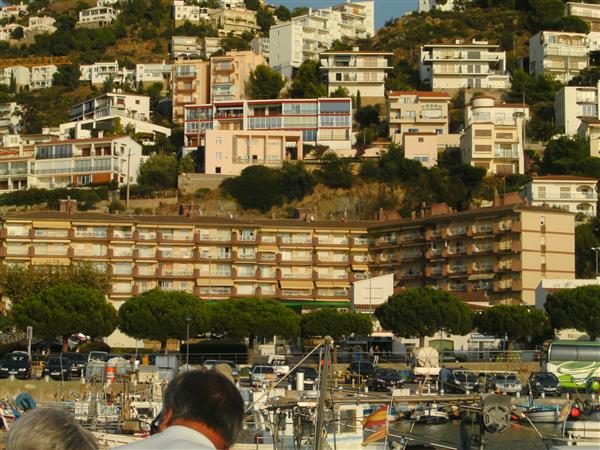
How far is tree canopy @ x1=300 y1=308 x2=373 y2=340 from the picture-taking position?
8544 centimetres

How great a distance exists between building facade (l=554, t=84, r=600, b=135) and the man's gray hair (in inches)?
5317

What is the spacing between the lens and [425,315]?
8419 centimetres

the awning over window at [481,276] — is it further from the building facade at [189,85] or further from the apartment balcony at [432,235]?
the building facade at [189,85]

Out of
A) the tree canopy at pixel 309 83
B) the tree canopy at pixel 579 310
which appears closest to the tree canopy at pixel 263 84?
the tree canopy at pixel 309 83

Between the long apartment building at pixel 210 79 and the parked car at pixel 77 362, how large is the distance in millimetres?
89924

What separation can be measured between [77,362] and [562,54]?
343ft

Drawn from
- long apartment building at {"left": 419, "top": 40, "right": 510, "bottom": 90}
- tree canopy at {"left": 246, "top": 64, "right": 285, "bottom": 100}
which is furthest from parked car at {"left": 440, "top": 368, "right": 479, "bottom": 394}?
long apartment building at {"left": 419, "top": 40, "right": 510, "bottom": 90}

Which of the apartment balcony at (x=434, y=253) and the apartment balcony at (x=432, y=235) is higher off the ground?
the apartment balcony at (x=432, y=235)

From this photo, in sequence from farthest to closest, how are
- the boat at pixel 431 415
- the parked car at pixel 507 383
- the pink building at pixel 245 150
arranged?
the pink building at pixel 245 150, the parked car at pixel 507 383, the boat at pixel 431 415

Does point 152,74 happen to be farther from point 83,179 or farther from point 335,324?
point 335,324

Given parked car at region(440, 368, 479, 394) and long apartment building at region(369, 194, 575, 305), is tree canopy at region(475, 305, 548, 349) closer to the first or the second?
long apartment building at region(369, 194, 575, 305)

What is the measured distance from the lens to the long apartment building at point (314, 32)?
167 metres

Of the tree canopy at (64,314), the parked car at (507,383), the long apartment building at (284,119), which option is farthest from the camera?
the long apartment building at (284,119)

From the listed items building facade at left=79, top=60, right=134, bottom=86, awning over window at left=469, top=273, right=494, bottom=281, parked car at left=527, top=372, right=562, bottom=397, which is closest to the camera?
parked car at left=527, top=372, right=562, bottom=397
